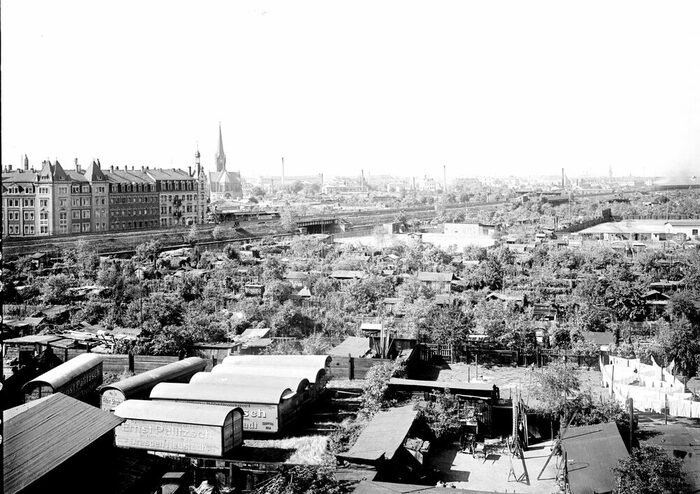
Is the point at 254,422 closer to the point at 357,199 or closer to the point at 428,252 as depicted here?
the point at 428,252

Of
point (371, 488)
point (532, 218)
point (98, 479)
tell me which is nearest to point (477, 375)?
point (371, 488)

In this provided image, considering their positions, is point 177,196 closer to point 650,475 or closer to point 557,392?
point 557,392

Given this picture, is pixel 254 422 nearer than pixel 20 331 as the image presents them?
Yes

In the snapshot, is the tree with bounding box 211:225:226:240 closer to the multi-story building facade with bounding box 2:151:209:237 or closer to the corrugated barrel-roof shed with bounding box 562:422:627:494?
the multi-story building facade with bounding box 2:151:209:237

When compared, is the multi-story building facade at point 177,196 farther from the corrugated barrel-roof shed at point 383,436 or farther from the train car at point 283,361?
the corrugated barrel-roof shed at point 383,436

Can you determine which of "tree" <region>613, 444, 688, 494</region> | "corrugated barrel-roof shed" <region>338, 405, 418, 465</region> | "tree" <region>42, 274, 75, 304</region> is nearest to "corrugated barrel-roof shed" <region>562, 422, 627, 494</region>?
"tree" <region>613, 444, 688, 494</region>
